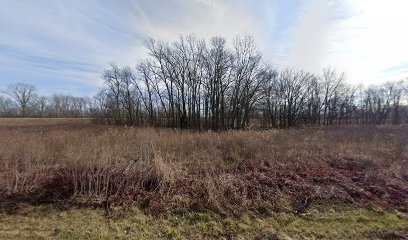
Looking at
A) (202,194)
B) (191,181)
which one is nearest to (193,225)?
(202,194)

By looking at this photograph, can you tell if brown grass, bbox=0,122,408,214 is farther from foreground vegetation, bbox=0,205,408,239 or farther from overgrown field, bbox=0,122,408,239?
foreground vegetation, bbox=0,205,408,239

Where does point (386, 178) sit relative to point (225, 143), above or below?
below

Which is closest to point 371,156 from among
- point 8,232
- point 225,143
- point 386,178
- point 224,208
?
point 386,178

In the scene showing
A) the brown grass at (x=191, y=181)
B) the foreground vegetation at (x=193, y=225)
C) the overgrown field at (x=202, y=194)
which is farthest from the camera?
the brown grass at (x=191, y=181)

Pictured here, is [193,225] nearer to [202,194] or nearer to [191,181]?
[202,194]

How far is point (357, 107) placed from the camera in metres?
67.4

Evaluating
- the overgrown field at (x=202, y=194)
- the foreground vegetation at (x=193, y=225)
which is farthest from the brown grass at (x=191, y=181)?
the foreground vegetation at (x=193, y=225)

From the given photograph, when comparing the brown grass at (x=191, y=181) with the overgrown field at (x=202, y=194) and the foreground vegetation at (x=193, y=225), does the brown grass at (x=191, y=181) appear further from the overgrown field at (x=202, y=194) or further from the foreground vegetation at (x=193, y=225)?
the foreground vegetation at (x=193, y=225)

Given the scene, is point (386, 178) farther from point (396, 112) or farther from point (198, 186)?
point (396, 112)

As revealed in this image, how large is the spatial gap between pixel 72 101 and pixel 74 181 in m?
108

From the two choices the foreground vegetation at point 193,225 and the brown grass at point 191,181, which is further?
the brown grass at point 191,181

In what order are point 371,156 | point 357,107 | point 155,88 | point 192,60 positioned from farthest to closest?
point 357,107, point 155,88, point 192,60, point 371,156

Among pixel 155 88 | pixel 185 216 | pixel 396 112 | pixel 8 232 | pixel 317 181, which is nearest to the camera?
pixel 8 232

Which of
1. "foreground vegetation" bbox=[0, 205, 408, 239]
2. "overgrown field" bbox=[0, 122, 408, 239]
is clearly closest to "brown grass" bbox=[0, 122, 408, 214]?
"overgrown field" bbox=[0, 122, 408, 239]
